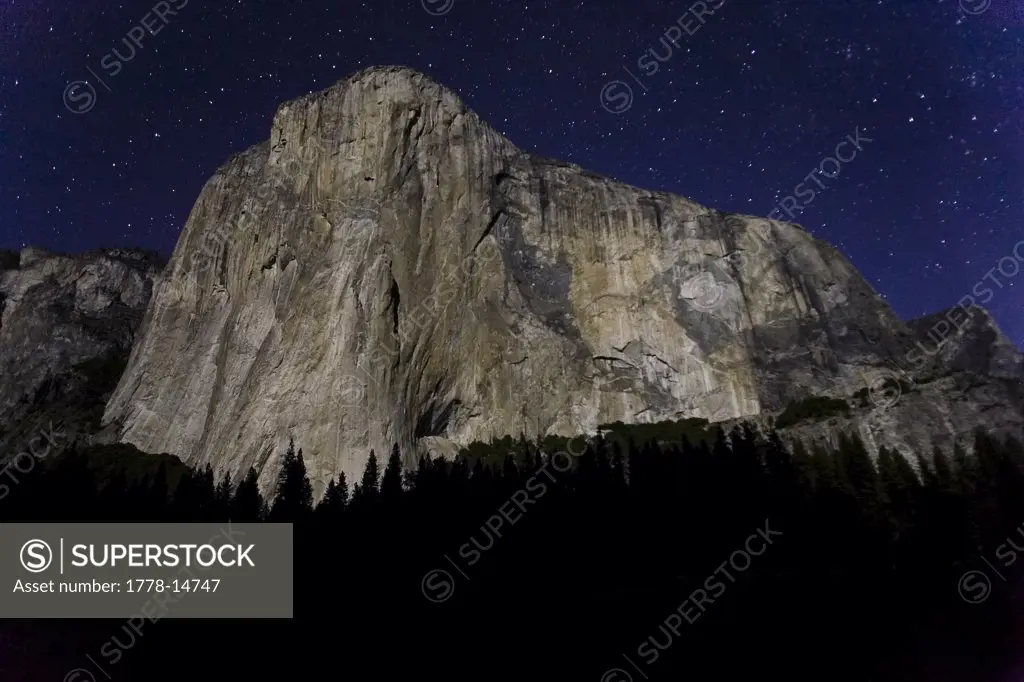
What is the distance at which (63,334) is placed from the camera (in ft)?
454

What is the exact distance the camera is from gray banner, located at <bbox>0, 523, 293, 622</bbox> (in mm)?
38125

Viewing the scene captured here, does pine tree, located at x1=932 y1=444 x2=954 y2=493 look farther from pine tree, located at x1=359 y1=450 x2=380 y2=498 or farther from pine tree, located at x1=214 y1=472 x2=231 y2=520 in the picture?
pine tree, located at x1=214 y1=472 x2=231 y2=520

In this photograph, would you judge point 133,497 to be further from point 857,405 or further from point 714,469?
point 857,405

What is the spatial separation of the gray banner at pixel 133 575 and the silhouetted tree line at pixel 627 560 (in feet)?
5.56

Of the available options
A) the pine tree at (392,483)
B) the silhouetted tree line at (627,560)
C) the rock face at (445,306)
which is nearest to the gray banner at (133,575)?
the silhouetted tree line at (627,560)

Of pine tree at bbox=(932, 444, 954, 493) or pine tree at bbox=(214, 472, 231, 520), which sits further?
pine tree at bbox=(932, 444, 954, 493)

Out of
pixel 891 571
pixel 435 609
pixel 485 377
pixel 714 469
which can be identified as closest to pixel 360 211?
pixel 485 377

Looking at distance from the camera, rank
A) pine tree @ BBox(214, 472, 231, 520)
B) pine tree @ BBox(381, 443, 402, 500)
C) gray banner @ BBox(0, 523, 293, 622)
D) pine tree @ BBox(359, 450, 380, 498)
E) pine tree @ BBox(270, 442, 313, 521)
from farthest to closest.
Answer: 1. pine tree @ BBox(359, 450, 380, 498)
2. pine tree @ BBox(381, 443, 402, 500)
3. pine tree @ BBox(214, 472, 231, 520)
4. pine tree @ BBox(270, 442, 313, 521)
5. gray banner @ BBox(0, 523, 293, 622)

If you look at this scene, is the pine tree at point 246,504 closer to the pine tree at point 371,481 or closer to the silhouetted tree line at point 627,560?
the silhouetted tree line at point 627,560

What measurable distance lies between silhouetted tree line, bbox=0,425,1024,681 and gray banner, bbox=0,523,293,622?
1694 mm

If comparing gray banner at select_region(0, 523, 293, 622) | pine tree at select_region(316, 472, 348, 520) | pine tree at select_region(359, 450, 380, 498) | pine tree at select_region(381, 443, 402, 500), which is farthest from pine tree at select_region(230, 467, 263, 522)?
gray banner at select_region(0, 523, 293, 622)

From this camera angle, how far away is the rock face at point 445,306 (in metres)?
88.5

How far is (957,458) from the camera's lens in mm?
76688

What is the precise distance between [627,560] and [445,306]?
44493mm
